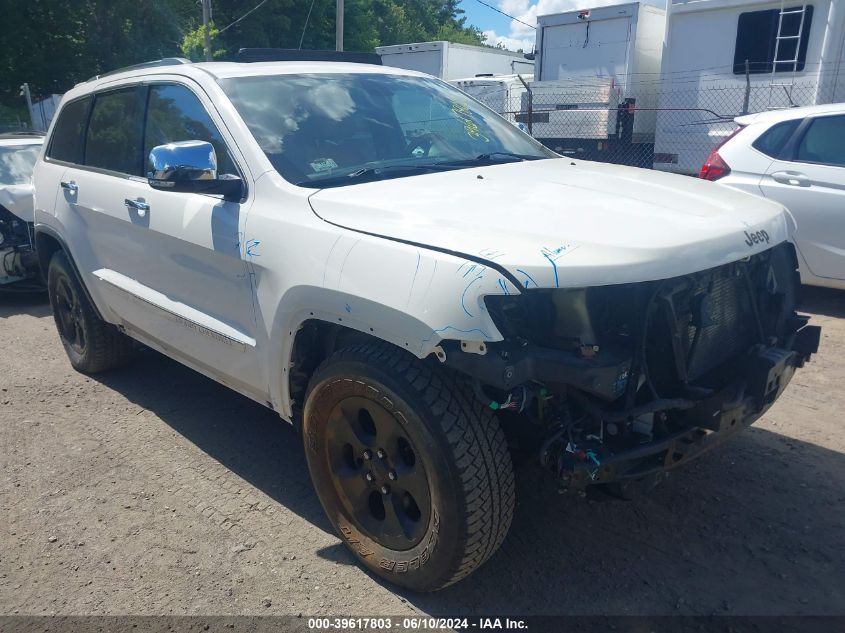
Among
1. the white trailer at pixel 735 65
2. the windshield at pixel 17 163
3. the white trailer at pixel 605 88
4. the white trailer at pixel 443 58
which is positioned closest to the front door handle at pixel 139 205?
the windshield at pixel 17 163

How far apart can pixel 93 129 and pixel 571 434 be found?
362 cm

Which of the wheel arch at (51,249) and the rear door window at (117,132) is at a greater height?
the rear door window at (117,132)

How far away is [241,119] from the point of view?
3246mm

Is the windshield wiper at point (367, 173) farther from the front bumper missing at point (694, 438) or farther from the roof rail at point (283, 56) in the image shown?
the front bumper missing at point (694, 438)

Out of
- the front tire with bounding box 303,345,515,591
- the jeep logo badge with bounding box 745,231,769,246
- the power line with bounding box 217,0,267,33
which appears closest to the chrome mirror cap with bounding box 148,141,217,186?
the front tire with bounding box 303,345,515,591

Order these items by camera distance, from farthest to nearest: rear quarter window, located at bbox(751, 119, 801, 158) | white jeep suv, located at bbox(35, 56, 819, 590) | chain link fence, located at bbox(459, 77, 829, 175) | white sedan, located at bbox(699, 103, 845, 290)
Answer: chain link fence, located at bbox(459, 77, 829, 175) → rear quarter window, located at bbox(751, 119, 801, 158) → white sedan, located at bbox(699, 103, 845, 290) → white jeep suv, located at bbox(35, 56, 819, 590)

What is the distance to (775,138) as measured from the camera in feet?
20.7

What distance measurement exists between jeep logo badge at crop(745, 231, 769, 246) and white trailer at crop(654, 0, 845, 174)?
27.3 ft

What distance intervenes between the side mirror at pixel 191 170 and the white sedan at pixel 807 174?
4783mm

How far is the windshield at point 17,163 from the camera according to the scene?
766cm

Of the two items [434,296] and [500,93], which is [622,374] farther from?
[500,93]

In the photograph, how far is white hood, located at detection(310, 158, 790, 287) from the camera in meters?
2.29

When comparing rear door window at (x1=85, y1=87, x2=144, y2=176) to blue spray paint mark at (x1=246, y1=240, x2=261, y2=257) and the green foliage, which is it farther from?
the green foliage

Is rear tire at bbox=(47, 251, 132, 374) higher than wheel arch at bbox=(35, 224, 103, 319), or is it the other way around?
wheel arch at bbox=(35, 224, 103, 319)
